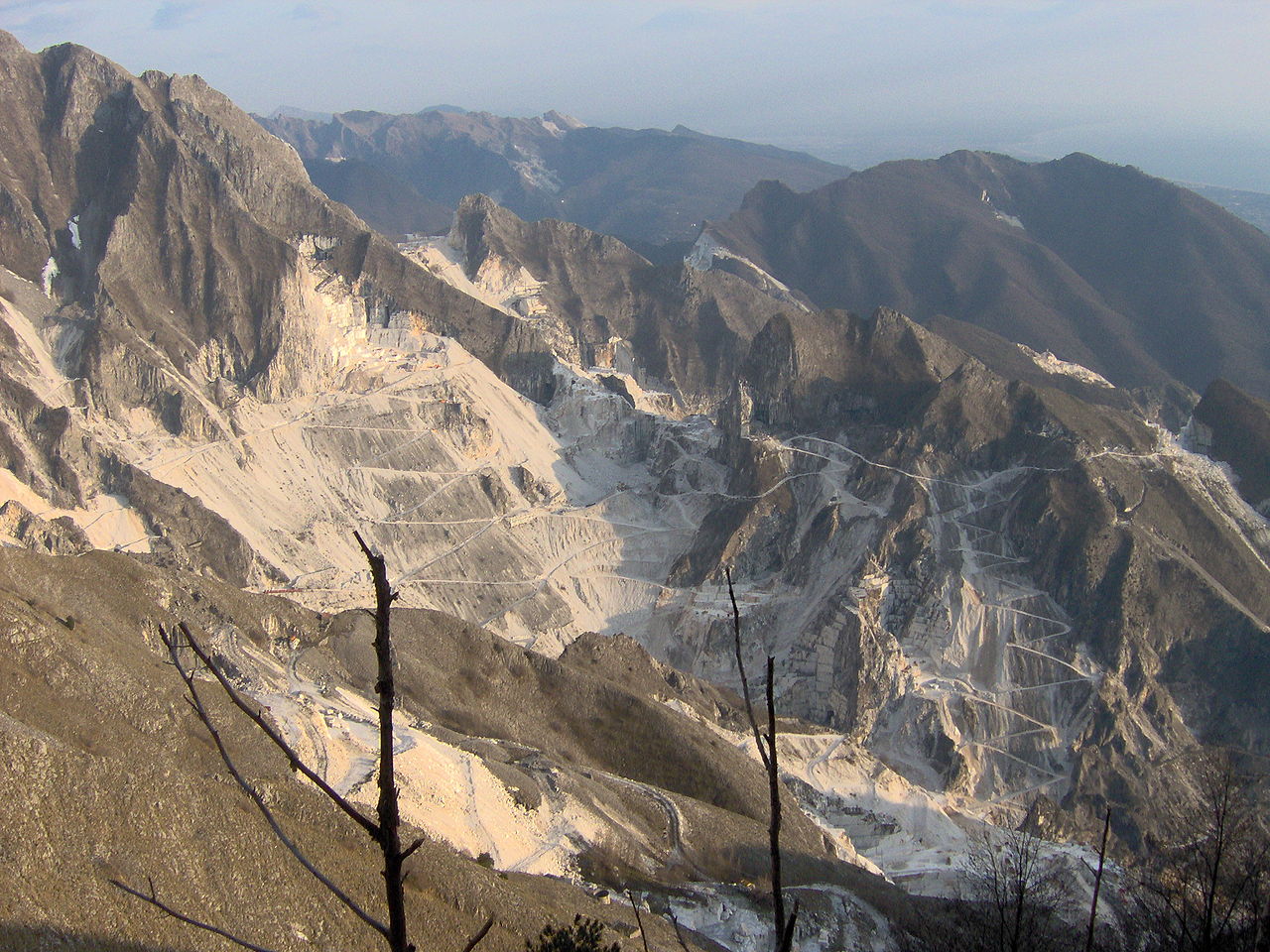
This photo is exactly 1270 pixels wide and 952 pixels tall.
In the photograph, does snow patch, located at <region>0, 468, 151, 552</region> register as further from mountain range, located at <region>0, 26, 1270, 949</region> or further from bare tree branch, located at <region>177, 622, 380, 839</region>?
bare tree branch, located at <region>177, 622, 380, 839</region>

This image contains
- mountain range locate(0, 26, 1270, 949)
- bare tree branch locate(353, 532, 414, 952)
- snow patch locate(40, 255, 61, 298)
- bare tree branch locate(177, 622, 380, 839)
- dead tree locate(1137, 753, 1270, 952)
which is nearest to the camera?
bare tree branch locate(177, 622, 380, 839)

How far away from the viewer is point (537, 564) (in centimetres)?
10944

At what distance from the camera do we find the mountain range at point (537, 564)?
3691 centimetres

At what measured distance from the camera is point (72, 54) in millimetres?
126250

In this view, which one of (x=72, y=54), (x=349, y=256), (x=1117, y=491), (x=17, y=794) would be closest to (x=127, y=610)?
(x=17, y=794)

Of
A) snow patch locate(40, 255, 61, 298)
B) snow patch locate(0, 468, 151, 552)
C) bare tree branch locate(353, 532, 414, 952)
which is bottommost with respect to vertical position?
snow patch locate(0, 468, 151, 552)

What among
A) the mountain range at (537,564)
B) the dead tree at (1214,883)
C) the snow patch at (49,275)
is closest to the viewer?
the dead tree at (1214,883)

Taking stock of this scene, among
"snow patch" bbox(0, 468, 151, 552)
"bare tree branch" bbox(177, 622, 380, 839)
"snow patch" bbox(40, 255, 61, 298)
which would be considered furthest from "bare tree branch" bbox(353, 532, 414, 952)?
"snow patch" bbox(40, 255, 61, 298)

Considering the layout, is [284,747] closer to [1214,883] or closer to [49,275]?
[1214,883]

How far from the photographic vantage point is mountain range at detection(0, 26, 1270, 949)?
3691 cm

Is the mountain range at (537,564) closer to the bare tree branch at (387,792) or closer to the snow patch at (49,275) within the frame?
the snow patch at (49,275)

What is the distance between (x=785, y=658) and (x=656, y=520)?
1209 inches

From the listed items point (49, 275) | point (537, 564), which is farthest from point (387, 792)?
point (49, 275)

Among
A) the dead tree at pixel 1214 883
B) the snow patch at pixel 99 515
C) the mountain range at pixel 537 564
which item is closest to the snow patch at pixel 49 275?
the mountain range at pixel 537 564
